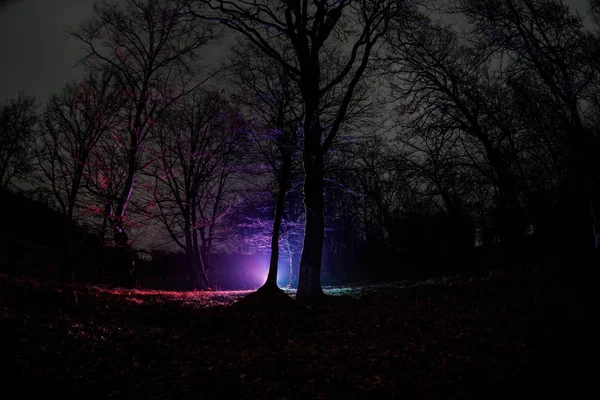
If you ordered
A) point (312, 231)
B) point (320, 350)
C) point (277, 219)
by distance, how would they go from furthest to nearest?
point (277, 219) → point (312, 231) → point (320, 350)

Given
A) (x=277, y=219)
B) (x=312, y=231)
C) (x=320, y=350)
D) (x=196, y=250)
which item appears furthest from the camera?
(x=196, y=250)

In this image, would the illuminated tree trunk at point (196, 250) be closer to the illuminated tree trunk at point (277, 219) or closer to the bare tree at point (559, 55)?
the illuminated tree trunk at point (277, 219)

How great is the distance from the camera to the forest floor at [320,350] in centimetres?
411

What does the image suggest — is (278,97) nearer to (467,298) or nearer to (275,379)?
(467,298)

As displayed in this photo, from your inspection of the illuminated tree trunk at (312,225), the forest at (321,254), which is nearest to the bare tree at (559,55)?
the forest at (321,254)

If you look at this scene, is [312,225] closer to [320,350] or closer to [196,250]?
[320,350]

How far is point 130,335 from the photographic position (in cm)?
664

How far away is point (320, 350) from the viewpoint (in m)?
6.09

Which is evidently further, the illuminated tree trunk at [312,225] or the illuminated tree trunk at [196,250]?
the illuminated tree trunk at [196,250]

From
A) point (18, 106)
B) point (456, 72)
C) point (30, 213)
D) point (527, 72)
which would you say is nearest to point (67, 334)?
point (527, 72)

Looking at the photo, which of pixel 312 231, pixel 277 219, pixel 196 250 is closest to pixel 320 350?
pixel 312 231

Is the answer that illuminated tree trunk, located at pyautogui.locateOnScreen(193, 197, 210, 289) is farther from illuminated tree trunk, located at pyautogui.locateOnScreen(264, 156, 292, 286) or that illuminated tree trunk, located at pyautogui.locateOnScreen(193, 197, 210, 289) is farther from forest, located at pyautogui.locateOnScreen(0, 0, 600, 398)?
illuminated tree trunk, located at pyautogui.locateOnScreen(264, 156, 292, 286)

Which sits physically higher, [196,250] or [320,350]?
[196,250]

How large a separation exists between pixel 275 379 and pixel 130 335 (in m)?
3.50
